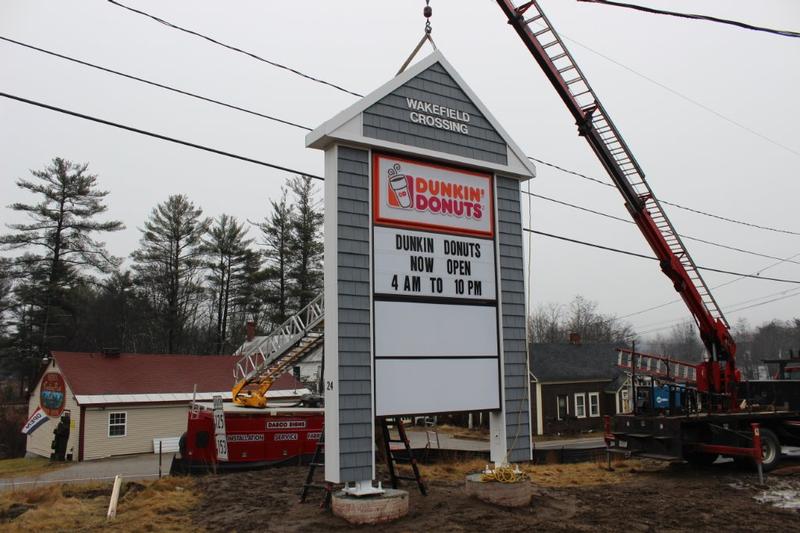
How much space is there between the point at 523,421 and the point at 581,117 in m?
8.17

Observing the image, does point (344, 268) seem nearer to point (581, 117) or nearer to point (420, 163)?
point (420, 163)

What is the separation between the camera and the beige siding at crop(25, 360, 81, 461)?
25.3 metres

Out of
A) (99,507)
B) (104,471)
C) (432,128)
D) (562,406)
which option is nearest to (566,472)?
(432,128)

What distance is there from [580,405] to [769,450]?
21.8 meters

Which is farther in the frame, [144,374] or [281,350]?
[144,374]

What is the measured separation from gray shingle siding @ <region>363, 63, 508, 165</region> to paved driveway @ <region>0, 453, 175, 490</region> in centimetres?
1342

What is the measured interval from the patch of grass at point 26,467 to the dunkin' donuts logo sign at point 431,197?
18947 millimetres

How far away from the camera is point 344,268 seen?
30.1ft

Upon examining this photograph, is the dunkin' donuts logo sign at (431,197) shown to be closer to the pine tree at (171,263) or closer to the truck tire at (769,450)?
the truck tire at (769,450)

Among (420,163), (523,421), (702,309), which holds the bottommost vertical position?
(523,421)

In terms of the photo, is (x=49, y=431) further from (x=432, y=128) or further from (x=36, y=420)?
(x=432, y=128)

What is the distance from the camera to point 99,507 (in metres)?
10.8

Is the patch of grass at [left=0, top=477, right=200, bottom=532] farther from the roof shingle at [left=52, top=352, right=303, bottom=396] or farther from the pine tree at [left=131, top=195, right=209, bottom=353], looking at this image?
the pine tree at [left=131, top=195, right=209, bottom=353]

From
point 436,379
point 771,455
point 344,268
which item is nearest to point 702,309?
point 771,455
